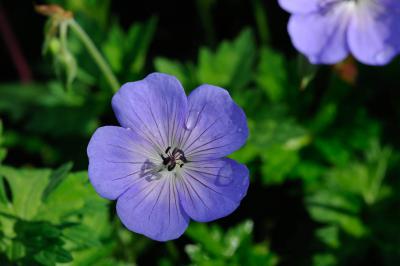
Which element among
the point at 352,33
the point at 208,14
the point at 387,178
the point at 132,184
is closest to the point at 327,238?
the point at 387,178

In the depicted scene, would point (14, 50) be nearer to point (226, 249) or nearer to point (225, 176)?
point (226, 249)

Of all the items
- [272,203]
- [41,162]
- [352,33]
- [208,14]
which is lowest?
[272,203]

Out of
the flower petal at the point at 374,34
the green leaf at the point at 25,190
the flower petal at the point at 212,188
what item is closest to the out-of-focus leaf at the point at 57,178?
the green leaf at the point at 25,190

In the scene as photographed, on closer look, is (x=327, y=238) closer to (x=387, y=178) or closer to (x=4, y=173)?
(x=387, y=178)

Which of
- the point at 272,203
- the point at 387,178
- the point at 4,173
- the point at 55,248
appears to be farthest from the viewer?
the point at 272,203

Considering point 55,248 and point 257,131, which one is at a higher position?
point 55,248

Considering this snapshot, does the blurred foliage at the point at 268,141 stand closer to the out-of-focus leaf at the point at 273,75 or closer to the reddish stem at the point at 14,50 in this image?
the out-of-focus leaf at the point at 273,75

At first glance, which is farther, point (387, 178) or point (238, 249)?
point (387, 178)

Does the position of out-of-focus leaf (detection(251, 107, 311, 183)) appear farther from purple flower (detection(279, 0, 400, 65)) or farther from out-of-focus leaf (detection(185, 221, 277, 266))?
purple flower (detection(279, 0, 400, 65))
